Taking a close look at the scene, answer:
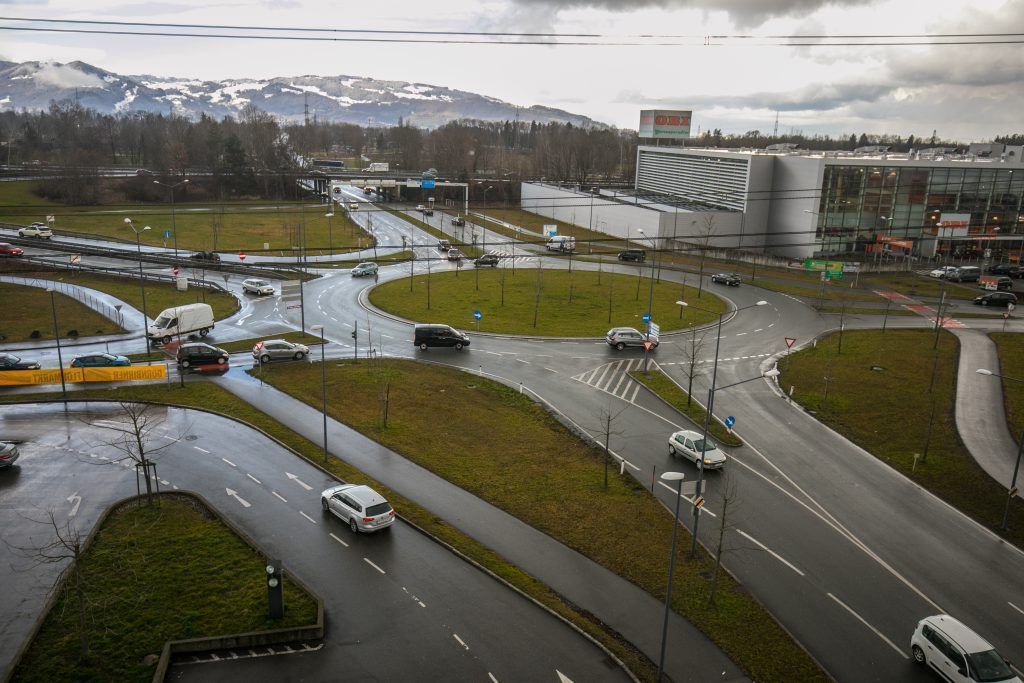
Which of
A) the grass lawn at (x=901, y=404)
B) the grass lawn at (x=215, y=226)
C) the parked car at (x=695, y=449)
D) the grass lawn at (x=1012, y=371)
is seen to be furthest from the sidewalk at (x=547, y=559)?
the grass lawn at (x=215, y=226)

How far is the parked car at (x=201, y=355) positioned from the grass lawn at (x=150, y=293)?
40.9 feet

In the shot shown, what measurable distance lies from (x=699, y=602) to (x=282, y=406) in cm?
2355

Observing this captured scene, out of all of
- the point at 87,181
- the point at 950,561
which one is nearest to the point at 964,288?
the point at 950,561

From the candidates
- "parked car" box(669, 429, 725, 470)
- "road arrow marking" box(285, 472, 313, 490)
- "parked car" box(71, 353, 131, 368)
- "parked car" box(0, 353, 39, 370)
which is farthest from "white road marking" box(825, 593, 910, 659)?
"parked car" box(0, 353, 39, 370)

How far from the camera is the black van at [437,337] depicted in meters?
44.5

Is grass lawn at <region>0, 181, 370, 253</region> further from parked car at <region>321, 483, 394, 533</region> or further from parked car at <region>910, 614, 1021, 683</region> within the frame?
parked car at <region>910, 614, 1021, 683</region>

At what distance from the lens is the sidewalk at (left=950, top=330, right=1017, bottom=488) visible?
99.8 ft

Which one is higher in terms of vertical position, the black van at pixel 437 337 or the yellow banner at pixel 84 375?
the black van at pixel 437 337

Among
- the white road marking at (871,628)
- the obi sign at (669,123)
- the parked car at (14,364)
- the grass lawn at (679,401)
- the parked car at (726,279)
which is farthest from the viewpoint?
the obi sign at (669,123)

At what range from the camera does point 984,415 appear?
35.7 metres

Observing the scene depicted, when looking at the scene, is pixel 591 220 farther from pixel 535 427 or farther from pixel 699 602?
pixel 699 602

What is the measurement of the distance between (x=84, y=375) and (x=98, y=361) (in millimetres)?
1359

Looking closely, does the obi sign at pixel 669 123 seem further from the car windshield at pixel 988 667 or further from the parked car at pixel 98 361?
the car windshield at pixel 988 667

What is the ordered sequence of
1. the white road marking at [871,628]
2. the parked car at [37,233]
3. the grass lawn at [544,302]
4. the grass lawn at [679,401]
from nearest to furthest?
the white road marking at [871,628] < the grass lawn at [679,401] < the grass lawn at [544,302] < the parked car at [37,233]
